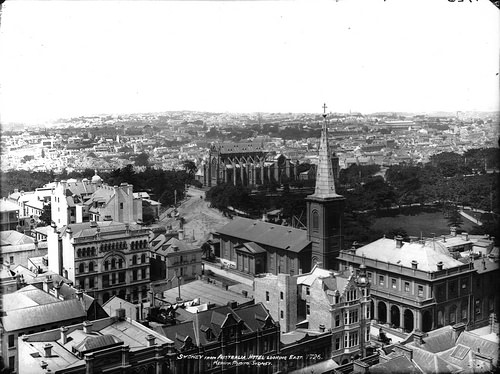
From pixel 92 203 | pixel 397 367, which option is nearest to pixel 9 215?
pixel 92 203

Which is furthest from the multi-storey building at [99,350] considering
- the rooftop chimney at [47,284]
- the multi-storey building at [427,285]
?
the multi-storey building at [427,285]

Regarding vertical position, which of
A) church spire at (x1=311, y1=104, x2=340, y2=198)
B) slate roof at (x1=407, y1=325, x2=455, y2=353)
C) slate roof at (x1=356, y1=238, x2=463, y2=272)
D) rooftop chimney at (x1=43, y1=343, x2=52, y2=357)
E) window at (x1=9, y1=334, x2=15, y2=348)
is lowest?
slate roof at (x1=407, y1=325, x2=455, y2=353)

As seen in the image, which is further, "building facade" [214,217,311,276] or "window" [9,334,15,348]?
"building facade" [214,217,311,276]

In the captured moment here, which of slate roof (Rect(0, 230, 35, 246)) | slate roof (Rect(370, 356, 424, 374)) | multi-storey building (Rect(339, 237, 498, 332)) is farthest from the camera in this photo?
slate roof (Rect(0, 230, 35, 246))

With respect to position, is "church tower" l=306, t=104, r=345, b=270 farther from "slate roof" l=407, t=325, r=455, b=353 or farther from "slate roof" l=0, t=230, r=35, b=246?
"slate roof" l=0, t=230, r=35, b=246

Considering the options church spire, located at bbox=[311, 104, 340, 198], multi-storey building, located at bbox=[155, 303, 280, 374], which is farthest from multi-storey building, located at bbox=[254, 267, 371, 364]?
church spire, located at bbox=[311, 104, 340, 198]

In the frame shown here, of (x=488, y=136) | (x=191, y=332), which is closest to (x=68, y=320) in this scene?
(x=191, y=332)

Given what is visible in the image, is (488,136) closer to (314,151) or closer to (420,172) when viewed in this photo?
(420,172)
